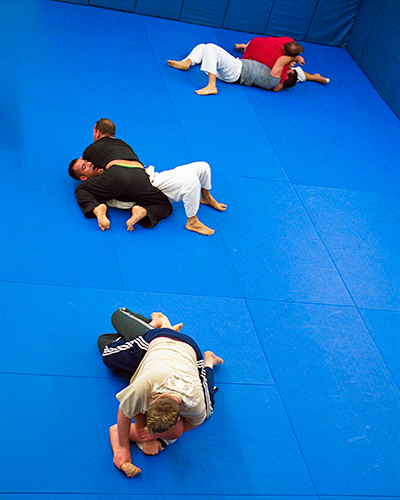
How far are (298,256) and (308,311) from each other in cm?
72

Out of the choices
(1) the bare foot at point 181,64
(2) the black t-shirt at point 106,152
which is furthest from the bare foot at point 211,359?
(1) the bare foot at point 181,64

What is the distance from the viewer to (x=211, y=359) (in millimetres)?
3953

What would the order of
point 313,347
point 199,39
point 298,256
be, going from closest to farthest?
point 313,347
point 298,256
point 199,39

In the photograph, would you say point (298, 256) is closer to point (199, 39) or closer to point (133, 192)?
point (133, 192)

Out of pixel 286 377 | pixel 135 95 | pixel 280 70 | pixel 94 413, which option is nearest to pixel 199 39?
pixel 280 70

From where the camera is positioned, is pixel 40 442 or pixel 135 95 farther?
pixel 135 95

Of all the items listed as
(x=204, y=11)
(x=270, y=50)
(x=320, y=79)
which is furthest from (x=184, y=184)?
(x=204, y=11)

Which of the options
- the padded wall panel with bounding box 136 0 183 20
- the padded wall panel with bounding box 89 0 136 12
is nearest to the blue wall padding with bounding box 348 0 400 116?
the padded wall panel with bounding box 136 0 183 20

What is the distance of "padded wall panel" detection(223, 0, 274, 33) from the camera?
8961mm

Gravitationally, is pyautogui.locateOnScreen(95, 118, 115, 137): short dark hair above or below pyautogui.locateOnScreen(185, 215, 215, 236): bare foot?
above

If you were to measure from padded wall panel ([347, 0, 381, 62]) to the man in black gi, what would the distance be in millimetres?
5897

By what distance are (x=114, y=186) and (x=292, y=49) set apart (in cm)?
386

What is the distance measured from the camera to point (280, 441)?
3793 mm

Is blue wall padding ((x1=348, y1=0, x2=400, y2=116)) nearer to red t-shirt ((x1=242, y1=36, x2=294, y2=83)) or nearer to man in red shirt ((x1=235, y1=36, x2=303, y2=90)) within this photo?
man in red shirt ((x1=235, y1=36, x2=303, y2=90))
